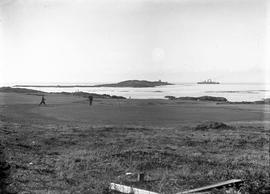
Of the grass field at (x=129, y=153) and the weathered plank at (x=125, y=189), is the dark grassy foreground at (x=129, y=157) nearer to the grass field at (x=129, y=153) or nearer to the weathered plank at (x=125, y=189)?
the grass field at (x=129, y=153)

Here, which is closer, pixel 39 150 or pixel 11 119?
pixel 39 150

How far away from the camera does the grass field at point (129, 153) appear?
12.2 m

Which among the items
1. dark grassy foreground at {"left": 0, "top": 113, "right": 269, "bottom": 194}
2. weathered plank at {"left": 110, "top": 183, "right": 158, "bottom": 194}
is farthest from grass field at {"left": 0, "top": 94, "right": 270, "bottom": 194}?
weathered plank at {"left": 110, "top": 183, "right": 158, "bottom": 194}

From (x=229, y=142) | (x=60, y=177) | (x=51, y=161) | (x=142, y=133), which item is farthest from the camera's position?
(x=142, y=133)

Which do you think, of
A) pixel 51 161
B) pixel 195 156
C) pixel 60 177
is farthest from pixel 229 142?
pixel 60 177

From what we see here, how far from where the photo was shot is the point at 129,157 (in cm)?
1641

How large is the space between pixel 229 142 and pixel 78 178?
11.2 meters

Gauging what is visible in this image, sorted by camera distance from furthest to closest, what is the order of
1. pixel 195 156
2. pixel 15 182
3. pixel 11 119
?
1. pixel 11 119
2. pixel 195 156
3. pixel 15 182

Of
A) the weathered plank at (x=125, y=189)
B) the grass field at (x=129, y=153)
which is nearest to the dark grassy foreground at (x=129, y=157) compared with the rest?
the grass field at (x=129, y=153)

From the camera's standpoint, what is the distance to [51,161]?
50.3ft

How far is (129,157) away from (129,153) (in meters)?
0.63

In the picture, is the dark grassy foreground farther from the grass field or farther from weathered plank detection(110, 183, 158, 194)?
weathered plank detection(110, 183, 158, 194)

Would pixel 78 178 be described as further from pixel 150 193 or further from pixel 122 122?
pixel 122 122

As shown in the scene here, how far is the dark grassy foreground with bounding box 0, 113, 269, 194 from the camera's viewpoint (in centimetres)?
1205
